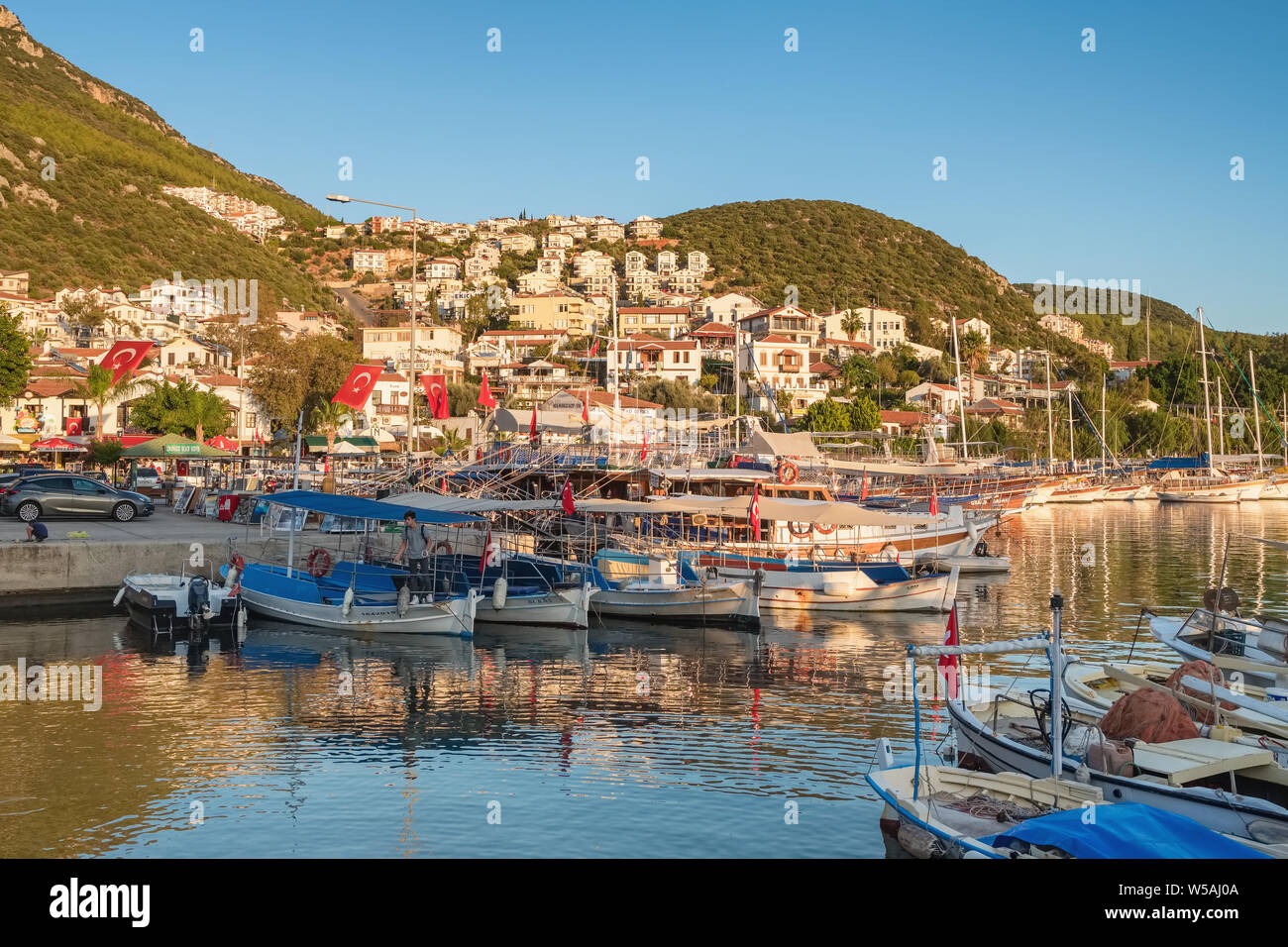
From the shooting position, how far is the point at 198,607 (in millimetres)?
26000

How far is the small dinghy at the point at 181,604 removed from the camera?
25859 millimetres

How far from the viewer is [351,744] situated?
56.1ft

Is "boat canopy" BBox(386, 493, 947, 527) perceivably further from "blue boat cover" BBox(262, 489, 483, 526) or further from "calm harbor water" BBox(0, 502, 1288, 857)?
"calm harbor water" BBox(0, 502, 1288, 857)

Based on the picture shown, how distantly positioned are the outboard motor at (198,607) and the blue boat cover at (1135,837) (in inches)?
858

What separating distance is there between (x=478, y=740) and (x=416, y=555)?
1000 centimetres

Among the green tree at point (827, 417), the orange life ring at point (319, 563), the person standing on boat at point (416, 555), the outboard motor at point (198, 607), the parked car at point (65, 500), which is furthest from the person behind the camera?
the green tree at point (827, 417)

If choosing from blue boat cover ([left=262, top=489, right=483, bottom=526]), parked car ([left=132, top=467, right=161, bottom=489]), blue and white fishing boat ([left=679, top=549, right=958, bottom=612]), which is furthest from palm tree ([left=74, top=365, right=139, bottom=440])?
blue and white fishing boat ([left=679, top=549, right=958, bottom=612])

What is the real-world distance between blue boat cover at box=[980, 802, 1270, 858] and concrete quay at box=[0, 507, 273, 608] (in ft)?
85.2

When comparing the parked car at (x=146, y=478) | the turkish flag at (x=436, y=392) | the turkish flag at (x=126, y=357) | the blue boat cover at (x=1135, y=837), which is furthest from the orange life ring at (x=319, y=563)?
the parked car at (x=146, y=478)

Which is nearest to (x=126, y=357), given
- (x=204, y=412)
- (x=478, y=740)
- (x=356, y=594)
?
(x=356, y=594)

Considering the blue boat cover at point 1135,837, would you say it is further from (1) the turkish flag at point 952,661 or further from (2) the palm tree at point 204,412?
(2) the palm tree at point 204,412

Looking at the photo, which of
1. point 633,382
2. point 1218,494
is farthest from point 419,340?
point 1218,494

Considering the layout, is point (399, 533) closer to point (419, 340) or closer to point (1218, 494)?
point (1218, 494)

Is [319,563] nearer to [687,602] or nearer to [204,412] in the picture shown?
[687,602]
